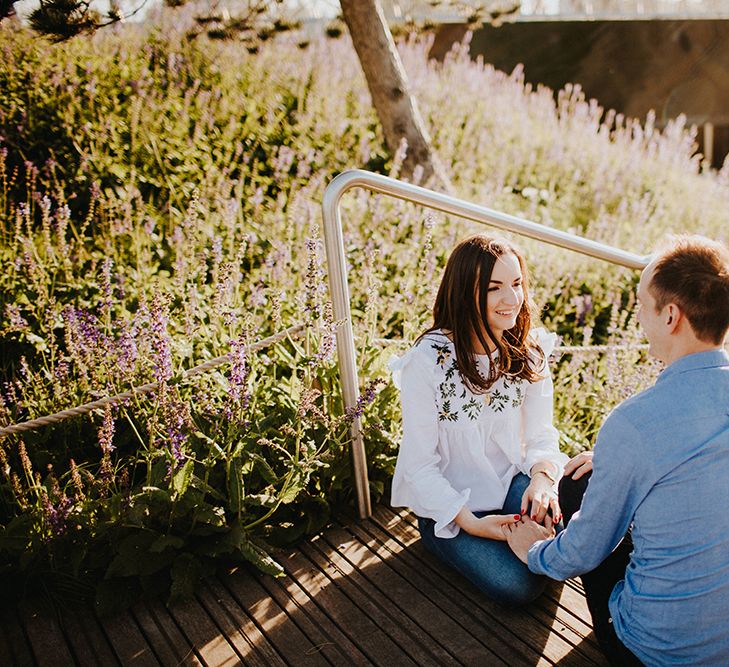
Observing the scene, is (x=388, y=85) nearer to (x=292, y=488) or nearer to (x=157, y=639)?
(x=292, y=488)

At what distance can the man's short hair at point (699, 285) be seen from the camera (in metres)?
1.46

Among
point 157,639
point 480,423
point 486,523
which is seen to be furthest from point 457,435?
point 157,639

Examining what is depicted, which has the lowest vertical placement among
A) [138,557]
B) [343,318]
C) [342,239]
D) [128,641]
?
[128,641]

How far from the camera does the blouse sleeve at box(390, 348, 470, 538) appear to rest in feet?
6.90

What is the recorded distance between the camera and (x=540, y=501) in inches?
80.7

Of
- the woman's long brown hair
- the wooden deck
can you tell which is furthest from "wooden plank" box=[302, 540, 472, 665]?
the woman's long brown hair

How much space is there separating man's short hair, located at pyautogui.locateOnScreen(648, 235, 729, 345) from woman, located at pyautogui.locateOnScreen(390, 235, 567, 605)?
2.05 ft

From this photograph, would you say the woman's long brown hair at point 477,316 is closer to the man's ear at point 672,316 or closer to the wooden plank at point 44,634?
the man's ear at point 672,316

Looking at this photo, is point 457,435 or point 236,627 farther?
point 457,435

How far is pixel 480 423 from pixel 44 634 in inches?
54.9

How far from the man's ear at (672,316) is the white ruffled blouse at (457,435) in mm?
772

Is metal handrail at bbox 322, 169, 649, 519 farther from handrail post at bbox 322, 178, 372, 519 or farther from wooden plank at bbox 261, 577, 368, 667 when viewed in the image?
wooden plank at bbox 261, 577, 368, 667

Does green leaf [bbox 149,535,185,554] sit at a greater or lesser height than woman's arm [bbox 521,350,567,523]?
lesser

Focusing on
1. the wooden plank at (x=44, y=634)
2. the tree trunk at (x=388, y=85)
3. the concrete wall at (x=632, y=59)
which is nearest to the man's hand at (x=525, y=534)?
the wooden plank at (x=44, y=634)
